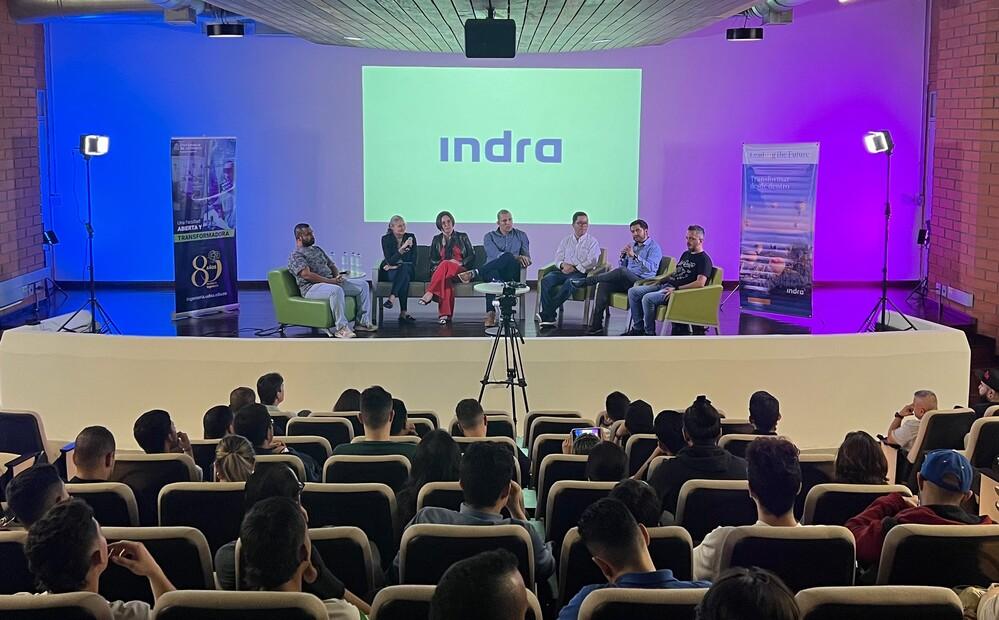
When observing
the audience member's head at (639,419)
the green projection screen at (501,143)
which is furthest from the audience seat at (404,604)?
the green projection screen at (501,143)

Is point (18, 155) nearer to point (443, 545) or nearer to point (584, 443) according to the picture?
point (584, 443)

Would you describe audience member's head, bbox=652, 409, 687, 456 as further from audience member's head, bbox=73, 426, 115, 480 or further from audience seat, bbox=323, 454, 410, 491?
audience member's head, bbox=73, 426, 115, 480

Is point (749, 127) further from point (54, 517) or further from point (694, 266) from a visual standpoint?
point (54, 517)

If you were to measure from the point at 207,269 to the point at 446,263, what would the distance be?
2.71m

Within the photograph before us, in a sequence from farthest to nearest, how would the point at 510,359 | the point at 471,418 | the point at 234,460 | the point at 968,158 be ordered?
the point at 968,158, the point at 510,359, the point at 471,418, the point at 234,460

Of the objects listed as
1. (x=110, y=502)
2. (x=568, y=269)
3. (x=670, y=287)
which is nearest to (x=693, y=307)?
(x=670, y=287)

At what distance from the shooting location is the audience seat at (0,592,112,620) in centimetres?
223

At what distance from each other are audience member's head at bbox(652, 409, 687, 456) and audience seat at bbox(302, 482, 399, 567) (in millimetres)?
1408

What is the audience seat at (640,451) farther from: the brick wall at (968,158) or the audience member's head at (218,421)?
the brick wall at (968,158)

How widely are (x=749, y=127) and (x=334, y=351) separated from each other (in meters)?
7.50

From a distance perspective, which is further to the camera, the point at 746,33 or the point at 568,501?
the point at 746,33

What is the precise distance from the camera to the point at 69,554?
8.15ft

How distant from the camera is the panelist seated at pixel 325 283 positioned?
9.85 m

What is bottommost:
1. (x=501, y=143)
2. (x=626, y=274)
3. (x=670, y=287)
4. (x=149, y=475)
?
(x=149, y=475)
